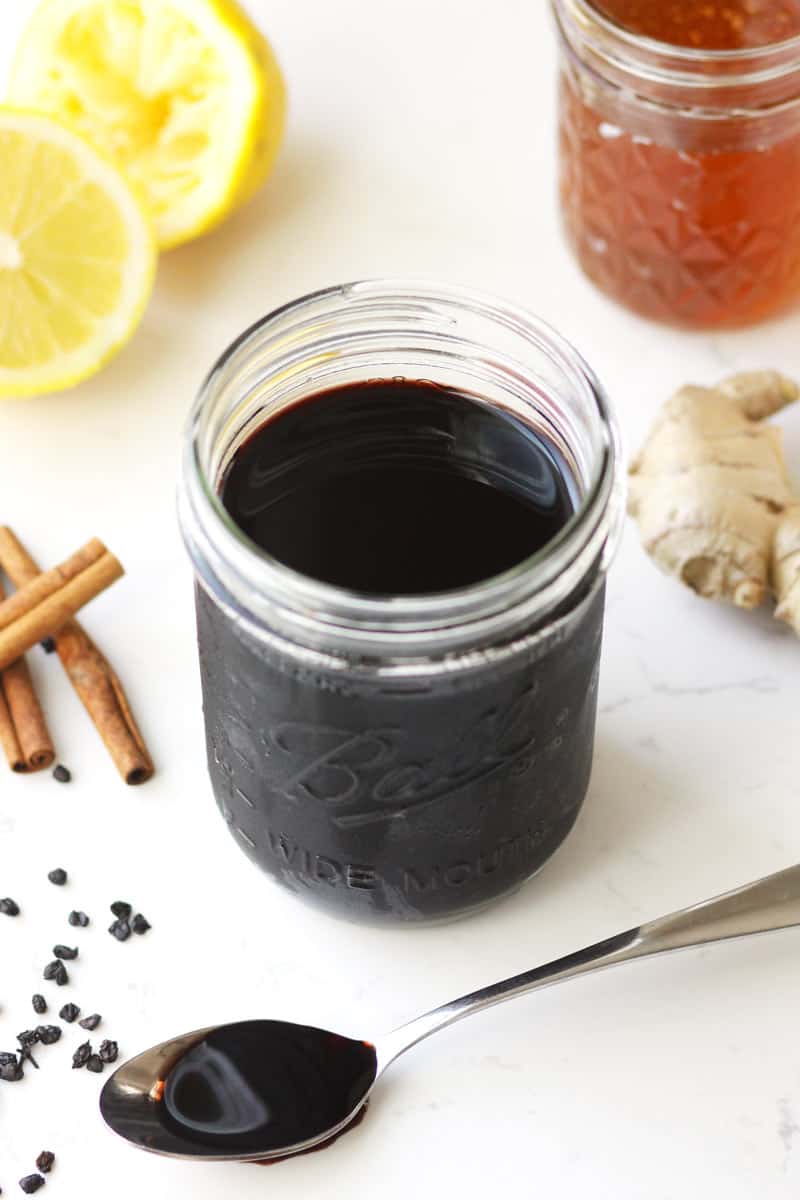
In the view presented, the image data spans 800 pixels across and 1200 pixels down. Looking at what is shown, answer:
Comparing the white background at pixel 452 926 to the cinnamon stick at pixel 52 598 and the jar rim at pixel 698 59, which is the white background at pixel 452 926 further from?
the jar rim at pixel 698 59

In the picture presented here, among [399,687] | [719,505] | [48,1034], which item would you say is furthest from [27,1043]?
[719,505]

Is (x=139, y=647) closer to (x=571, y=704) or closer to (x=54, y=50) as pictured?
(x=571, y=704)

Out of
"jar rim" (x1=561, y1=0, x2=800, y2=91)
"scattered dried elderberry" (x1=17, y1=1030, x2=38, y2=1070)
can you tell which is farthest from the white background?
"jar rim" (x1=561, y1=0, x2=800, y2=91)

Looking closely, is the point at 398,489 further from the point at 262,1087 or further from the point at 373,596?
the point at 262,1087

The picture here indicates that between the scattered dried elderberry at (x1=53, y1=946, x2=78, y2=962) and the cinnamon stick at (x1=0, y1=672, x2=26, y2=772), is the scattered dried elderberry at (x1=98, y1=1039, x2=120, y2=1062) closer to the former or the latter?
the scattered dried elderberry at (x1=53, y1=946, x2=78, y2=962)

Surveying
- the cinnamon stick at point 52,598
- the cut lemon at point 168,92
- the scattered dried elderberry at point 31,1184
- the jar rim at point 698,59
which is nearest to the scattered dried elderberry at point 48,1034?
the scattered dried elderberry at point 31,1184

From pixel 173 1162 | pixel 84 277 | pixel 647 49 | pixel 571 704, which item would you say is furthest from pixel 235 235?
pixel 173 1162
